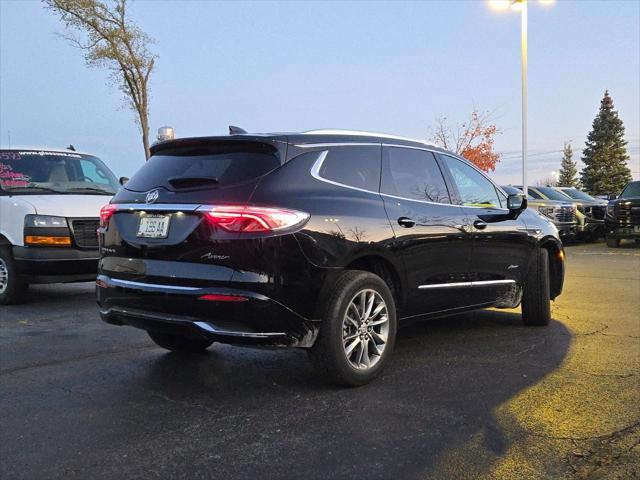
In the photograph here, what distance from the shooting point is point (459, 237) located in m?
5.06

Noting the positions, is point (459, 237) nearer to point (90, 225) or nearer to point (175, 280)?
point (175, 280)

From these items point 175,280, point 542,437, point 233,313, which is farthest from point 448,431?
point 175,280

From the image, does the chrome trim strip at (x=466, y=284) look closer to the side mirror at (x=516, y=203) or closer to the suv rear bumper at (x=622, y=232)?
the side mirror at (x=516, y=203)

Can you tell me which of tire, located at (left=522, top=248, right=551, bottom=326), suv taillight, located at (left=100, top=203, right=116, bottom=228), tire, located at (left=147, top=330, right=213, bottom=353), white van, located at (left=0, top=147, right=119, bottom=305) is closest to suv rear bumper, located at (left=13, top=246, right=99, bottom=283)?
white van, located at (left=0, top=147, right=119, bottom=305)

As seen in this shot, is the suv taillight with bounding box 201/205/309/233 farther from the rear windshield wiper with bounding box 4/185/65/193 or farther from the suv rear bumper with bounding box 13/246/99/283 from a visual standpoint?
the rear windshield wiper with bounding box 4/185/65/193

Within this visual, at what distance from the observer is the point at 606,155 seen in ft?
202

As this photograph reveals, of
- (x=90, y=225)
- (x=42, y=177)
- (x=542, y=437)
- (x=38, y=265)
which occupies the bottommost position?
(x=542, y=437)

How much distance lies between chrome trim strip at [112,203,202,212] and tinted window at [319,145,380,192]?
2.97 ft

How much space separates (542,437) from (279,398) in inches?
63.4

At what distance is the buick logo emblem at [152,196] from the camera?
4070 mm

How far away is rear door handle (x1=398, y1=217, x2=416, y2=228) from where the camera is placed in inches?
177

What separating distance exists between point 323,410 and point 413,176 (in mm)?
2087

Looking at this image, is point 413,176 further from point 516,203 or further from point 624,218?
point 624,218

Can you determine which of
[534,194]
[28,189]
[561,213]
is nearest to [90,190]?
[28,189]
